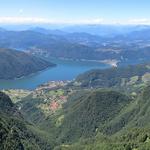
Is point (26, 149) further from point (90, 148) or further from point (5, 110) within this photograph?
point (5, 110)

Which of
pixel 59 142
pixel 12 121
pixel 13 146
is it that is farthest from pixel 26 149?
pixel 59 142

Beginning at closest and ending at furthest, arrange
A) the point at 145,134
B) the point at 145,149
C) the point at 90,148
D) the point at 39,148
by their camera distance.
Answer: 1. the point at 145,149
2. the point at 145,134
3. the point at 90,148
4. the point at 39,148

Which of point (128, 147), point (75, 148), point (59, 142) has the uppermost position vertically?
point (128, 147)

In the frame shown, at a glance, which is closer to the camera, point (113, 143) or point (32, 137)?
point (113, 143)

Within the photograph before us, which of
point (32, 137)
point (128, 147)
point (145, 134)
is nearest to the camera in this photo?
point (128, 147)

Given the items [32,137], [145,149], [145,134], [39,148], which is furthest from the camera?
[32,137]

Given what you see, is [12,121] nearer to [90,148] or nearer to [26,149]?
[26,149]

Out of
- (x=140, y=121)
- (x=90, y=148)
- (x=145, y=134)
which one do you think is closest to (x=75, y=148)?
(x=90, y=148)

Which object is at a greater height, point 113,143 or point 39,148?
point 113,143

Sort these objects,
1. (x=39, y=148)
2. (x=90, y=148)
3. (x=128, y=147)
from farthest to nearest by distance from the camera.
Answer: (x=39, y=148) < (x=90, y=148) < (x=128, y=147)
